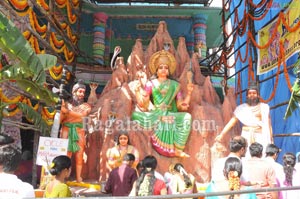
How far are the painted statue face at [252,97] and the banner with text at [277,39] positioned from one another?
107cm

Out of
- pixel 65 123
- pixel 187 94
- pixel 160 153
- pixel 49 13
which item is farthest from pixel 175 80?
pixel 49 13

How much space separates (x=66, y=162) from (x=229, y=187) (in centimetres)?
124

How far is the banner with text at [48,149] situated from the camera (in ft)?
15.7

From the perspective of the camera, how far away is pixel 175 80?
7.09 meters

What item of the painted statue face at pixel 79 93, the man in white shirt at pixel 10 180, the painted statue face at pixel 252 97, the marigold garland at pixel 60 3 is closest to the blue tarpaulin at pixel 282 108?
the painted statue face at pixel 252 97

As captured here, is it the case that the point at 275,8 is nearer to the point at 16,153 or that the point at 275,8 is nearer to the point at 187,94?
the point at 187,94

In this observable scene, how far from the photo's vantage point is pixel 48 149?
483cm

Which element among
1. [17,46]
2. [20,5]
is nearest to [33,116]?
[20,5]

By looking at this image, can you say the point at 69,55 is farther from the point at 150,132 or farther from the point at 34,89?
the point at 34,89

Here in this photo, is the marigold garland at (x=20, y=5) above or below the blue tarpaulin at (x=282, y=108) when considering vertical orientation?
Result: above

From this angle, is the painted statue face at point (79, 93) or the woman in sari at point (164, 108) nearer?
the painted statue face at point (79, 93)

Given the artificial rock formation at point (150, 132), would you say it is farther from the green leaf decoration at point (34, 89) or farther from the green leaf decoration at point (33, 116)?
the green leaf decoration at point (34, 89)

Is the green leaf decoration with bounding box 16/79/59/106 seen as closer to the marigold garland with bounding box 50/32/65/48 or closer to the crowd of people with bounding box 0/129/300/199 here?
the crowd of people with bounding box 0/129/300/199

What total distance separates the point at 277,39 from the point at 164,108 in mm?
2666
